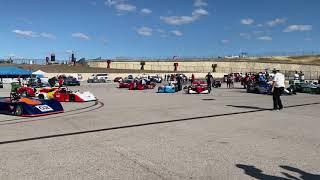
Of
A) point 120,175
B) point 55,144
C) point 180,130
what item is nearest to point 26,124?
point 55,144

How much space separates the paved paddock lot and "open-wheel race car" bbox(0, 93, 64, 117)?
2.79 ft

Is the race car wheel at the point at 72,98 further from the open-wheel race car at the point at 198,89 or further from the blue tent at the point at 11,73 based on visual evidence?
the blue tent at the point at 11,73

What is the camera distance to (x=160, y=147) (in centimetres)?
828

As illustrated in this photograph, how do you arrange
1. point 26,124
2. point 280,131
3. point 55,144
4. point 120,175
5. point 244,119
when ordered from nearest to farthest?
1. point 120,175
2. point 55,144
3. point 280,131
4. point 26,124
5. point 244,119

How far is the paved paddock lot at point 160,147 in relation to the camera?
20.8 feet

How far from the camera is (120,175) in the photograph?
6.15m

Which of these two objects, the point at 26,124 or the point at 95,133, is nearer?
the point at 95,133

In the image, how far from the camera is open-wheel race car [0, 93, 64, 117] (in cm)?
1416

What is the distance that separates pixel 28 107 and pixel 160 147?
7.47 m

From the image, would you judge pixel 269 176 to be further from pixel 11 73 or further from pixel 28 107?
pixel 11 73

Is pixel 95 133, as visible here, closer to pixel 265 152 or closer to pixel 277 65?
pixel 265 152

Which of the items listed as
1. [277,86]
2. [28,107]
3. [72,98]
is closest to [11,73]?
[72,98]

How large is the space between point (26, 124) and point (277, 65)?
11158cm

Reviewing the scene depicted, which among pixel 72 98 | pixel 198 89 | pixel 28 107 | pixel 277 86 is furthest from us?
pixel 198 89
